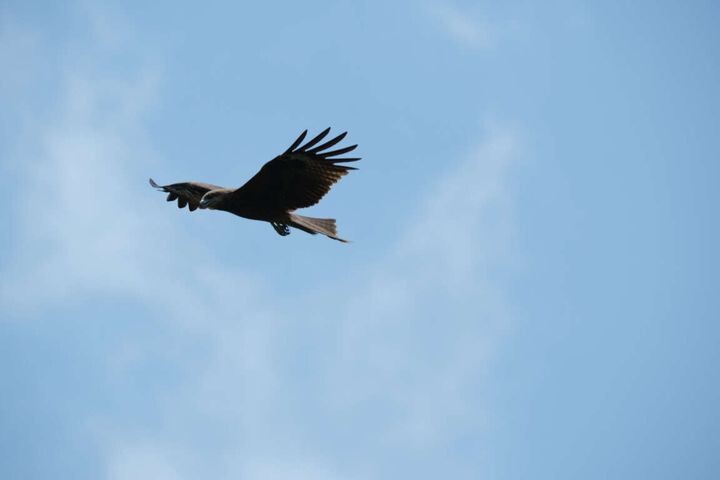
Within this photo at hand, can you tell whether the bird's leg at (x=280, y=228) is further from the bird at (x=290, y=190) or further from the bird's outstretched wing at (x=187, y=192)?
the bird's outstretched wing at (x=187, y=192)

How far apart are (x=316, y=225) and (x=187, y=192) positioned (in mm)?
2352

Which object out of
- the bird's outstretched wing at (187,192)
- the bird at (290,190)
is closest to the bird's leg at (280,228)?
the bird at (290,190)

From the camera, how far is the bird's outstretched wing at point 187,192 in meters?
12.0

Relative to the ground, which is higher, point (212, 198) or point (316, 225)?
point (316, 225)

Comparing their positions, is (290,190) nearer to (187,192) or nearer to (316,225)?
(316,225)

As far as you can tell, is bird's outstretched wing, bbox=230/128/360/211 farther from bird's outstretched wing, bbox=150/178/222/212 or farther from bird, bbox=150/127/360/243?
bird's outstretched wing, bbox=150/178/222/212

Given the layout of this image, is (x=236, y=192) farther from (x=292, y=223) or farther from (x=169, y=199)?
(x=169, y=199)

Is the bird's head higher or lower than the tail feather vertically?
lower

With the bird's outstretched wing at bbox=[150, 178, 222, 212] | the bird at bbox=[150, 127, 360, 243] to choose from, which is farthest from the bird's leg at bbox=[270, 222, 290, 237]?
the bird's outstretched wing at bbox=[150, 178, 222, 212]

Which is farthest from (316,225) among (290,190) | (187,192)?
(187,192)

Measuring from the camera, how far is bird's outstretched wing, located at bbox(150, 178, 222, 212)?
12034 mm

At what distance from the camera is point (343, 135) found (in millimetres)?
10031

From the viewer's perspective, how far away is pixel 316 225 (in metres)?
10.9

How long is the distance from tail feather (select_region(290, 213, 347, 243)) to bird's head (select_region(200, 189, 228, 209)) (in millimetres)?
929
